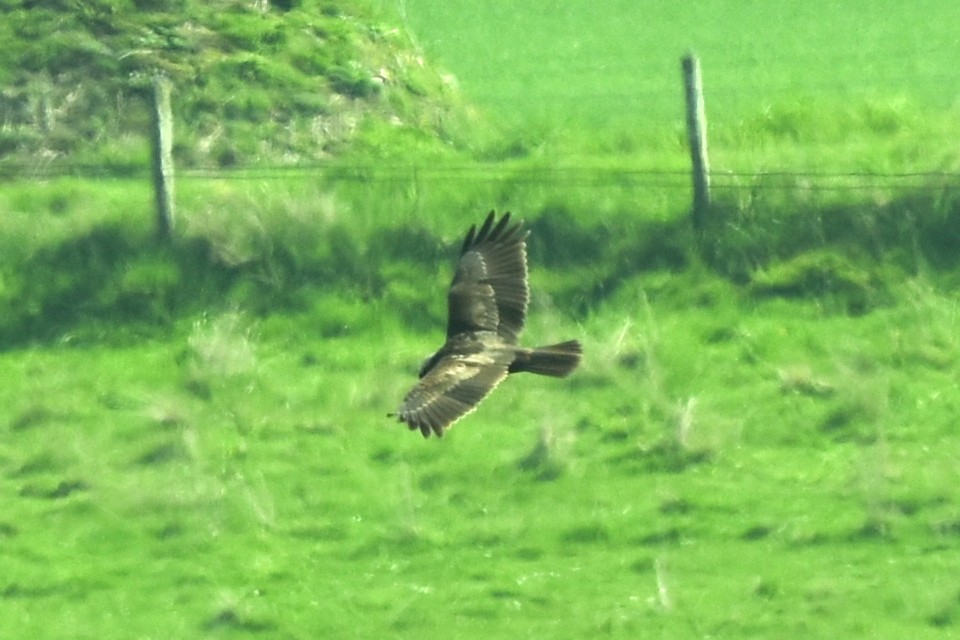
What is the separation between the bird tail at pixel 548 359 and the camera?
11375 mm

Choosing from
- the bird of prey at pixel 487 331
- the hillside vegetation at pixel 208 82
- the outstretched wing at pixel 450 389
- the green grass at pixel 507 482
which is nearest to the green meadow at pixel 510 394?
the green grass at pixel 507 482

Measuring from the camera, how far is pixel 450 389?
10.8 metres

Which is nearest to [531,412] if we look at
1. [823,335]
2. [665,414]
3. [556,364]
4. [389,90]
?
[665,414]

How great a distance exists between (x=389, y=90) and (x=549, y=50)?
3.40 meters

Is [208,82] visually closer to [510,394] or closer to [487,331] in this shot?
[510,394]

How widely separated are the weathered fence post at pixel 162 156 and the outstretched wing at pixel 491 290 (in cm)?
466

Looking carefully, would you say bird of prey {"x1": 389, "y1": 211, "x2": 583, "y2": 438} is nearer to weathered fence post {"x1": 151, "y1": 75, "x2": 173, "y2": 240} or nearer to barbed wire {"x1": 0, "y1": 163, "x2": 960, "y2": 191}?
barbed wire {"x1": 0, "y1": 163, "x2": 960, "y2": 191}

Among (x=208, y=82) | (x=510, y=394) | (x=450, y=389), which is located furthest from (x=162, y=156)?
(x=450, y=389)

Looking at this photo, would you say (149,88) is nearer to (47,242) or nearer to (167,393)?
(47,242)

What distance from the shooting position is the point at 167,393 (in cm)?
1507

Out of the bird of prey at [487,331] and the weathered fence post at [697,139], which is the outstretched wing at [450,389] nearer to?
the bird of prey at [487,331]

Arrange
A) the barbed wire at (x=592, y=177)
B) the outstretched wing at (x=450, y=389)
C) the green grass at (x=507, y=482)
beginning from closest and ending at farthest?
1. the outstretched wing at (x=450, y=389)
2. the green grass at (x=507, y=482)
3. the barbed wire at (x=592, y=177)

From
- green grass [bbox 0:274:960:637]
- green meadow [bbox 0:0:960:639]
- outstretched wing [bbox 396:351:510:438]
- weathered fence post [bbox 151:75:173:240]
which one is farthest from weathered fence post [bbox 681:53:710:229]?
outstretched wing [bbox 396:351:510:438]

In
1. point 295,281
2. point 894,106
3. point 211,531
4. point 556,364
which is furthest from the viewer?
point 894,106
